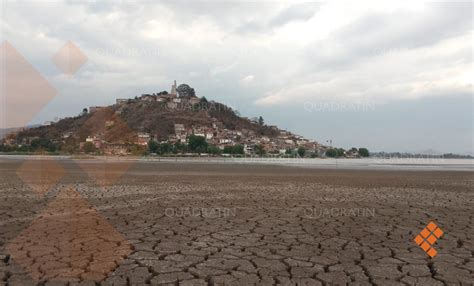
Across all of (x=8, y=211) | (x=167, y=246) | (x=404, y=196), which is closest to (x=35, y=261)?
(x=167, y=246)

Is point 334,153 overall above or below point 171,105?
below

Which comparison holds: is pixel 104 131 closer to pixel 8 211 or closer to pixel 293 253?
pixel 8 211

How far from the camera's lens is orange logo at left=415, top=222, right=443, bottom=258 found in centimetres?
547

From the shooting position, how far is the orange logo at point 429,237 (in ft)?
17.9

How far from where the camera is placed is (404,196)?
12477mm

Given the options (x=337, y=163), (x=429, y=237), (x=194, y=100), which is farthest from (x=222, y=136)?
(x=429, y=237)

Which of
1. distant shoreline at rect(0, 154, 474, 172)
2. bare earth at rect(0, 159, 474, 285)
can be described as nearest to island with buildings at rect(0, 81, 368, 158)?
distant shoreline at rect(0, 154, 474, 172)

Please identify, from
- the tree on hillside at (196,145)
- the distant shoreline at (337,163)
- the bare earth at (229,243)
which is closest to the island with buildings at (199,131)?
the tree on hillside at (196,145)

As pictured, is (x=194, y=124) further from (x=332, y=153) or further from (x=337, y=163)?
(x=337, y=163)

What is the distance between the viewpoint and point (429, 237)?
622 cm

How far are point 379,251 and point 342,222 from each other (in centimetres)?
218

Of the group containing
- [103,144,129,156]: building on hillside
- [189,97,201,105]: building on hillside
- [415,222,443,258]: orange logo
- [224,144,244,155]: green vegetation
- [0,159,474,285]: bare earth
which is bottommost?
[0,159,474,285]: bare earth

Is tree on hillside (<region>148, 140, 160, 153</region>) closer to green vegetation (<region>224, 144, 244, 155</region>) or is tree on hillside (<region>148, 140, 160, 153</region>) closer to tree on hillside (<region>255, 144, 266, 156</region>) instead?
green vegetation (<region>224, 144, 244, 155</region>)

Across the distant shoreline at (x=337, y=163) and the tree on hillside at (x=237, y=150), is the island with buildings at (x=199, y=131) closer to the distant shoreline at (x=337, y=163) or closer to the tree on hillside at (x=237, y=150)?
the tree on hillside at (x=237, y=150)
